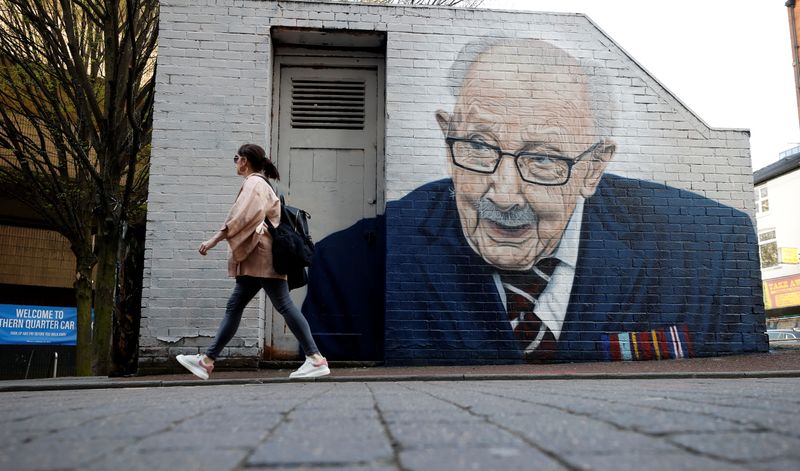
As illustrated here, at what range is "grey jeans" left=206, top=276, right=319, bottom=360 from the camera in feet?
18.2

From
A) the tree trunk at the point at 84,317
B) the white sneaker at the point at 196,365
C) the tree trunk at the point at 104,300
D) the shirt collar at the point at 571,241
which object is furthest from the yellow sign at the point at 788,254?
the white sneaker at the point at 196,365

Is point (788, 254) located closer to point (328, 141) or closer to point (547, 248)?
point (547, 248)

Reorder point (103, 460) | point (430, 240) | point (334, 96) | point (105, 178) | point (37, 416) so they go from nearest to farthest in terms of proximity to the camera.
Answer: point (103, 460) → point (37, 416) → point (430, 240) → point (334, 96) → point (105, 178)

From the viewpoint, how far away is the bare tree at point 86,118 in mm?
9273

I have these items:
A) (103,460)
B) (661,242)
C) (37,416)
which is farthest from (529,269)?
(103,460)

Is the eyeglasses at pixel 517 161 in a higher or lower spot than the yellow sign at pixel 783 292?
higher

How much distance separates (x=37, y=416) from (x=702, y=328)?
683cm

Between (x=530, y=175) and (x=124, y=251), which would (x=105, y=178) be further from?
Result: (x=530, y=175)

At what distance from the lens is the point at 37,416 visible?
293 cm

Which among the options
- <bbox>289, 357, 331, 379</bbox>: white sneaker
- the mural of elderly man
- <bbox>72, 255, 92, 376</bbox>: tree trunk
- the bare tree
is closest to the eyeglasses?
the mural of elderly man

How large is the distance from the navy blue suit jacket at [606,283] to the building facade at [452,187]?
22 mm

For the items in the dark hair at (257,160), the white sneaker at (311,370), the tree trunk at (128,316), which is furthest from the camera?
the tree trunk at (128,316)

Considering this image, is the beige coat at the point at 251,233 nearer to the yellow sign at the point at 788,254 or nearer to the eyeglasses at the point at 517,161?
the eyeglasses at the point at 517,161

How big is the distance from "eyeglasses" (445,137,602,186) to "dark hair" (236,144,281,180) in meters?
2.55
